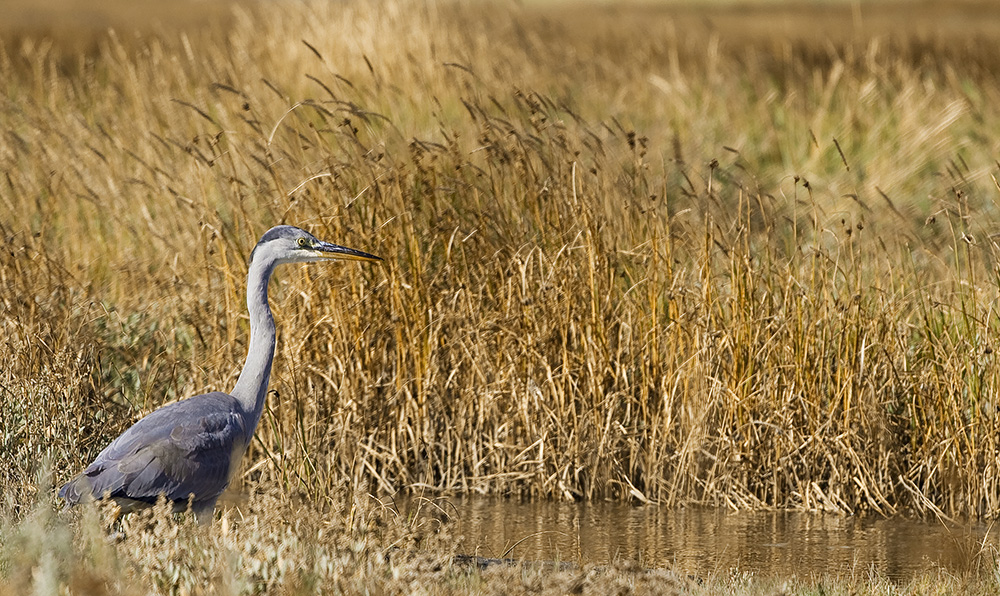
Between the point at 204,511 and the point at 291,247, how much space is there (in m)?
1.11

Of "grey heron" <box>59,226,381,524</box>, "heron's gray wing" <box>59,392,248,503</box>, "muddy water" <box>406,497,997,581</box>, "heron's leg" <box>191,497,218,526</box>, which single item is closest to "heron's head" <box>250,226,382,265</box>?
"grey heron" <box>59,226,381,524</box>

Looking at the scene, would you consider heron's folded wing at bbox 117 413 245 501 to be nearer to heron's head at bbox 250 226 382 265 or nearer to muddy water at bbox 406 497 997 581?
heron's head at bbox 250 226 382 265

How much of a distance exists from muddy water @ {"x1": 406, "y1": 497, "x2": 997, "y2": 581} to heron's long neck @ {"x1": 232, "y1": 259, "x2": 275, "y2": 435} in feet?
3.62

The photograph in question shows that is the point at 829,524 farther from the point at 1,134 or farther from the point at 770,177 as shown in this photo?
the point at 770,177

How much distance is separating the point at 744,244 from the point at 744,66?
12.9 meters

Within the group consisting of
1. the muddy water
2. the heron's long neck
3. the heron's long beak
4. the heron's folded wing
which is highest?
the heron's long beak

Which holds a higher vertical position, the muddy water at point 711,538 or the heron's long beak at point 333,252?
the heron's long beak at point 333,252

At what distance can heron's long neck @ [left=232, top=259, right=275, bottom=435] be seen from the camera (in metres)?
Answer: 4.93

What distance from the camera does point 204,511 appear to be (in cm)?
490

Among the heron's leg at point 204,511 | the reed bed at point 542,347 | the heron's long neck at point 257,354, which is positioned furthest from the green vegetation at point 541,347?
the heron's long neck at point 257,354

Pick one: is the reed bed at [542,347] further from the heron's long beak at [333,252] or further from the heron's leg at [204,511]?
the heron's long beak at [333,252]

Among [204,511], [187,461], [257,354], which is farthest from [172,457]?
[257,354]

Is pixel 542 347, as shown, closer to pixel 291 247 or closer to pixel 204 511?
pixel 291 247

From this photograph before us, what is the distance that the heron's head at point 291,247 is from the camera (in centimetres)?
498
